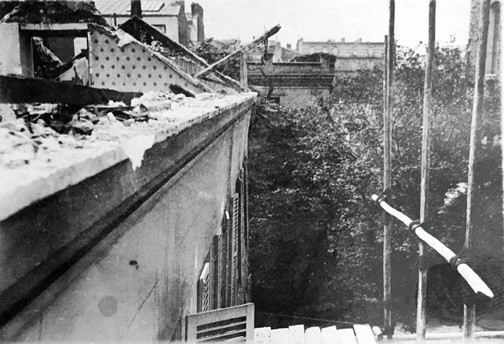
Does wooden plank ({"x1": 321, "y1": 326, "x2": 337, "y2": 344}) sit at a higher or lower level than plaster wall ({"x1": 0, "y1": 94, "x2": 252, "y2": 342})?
lower

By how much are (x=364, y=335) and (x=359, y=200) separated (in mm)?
8151

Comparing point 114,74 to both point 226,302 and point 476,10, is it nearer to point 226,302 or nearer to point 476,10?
point 226,302

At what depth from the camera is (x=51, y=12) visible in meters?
5.50

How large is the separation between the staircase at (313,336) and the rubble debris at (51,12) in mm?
4481

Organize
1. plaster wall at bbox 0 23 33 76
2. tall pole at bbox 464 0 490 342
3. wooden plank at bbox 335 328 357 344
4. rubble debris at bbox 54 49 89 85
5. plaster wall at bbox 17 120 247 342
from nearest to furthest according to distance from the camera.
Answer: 1. plaster wall at bbox 17 120 247 342
2. plaster wall at bbox 0 23 33 76
3. tall pole at bbox 464 0 490 342
4. rubble debris at bbox 54 49 89 85
5. wooden plank at bbox 335 328 357 344

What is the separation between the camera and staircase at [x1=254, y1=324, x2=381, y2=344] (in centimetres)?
673

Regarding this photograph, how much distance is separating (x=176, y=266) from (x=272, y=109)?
1390 centimetres

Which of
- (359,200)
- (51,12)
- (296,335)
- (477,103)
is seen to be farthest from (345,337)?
(359,200)

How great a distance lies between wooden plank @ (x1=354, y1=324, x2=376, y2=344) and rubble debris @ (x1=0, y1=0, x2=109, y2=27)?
5.19 meters

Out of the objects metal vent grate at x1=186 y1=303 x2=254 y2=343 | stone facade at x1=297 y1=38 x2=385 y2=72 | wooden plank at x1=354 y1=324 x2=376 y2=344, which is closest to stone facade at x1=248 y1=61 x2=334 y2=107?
stone facade at x1=297 y1=38 x2=385 y2=72

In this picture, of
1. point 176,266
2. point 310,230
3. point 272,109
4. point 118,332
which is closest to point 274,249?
point 310,230

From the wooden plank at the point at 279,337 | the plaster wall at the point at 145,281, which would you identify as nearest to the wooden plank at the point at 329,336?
the wooden plank at the point at 279,337

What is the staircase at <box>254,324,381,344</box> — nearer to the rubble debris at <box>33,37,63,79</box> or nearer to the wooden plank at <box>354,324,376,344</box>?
the wooden plank at <box>354,324,376,344</box>

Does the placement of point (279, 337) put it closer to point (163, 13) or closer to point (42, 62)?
point (42, 62)
